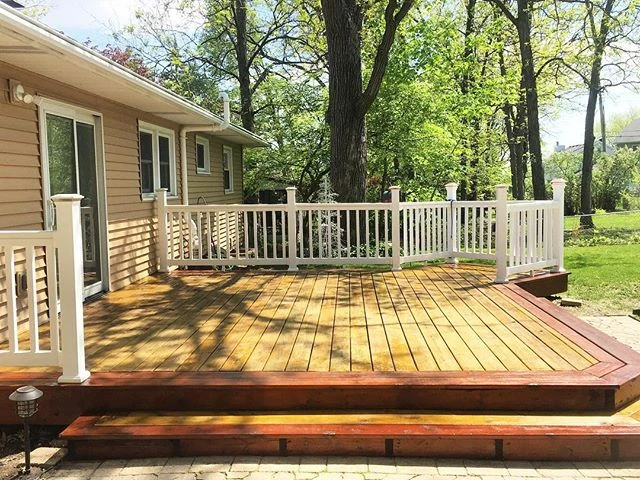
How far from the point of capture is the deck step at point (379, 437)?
271 centimetres

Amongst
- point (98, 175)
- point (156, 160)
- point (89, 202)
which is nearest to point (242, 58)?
A: point (156, 160)

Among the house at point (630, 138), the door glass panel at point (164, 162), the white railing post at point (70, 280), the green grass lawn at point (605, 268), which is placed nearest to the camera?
the white railing post at point (70, 280)

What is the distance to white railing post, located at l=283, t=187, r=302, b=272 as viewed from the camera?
6742 millimetres

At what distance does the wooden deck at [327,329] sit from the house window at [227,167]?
662 cm

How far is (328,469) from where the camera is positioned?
103 inches

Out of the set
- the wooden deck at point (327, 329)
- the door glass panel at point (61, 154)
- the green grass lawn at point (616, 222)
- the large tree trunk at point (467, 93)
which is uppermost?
the large tree trunk at point (467, 93)

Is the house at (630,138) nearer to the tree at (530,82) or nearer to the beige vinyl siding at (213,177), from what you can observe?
the tree at (530,82)

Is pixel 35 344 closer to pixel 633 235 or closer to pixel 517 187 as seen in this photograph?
pixel 633 235

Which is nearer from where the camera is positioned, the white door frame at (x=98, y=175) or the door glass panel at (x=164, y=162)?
the white door frame at (x=98, y=175)

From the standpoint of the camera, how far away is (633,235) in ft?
47.6

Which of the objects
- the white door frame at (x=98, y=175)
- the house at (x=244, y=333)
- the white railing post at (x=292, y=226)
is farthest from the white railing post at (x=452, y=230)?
the white door frame at (x=98, y=175)

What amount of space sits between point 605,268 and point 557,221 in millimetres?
4087

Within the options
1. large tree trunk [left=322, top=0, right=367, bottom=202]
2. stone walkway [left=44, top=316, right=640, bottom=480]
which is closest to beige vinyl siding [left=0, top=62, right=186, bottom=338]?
stone walkway [left=44, top=316, right=640, bottom=480]

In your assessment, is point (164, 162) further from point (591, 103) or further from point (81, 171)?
point (591, 103)
